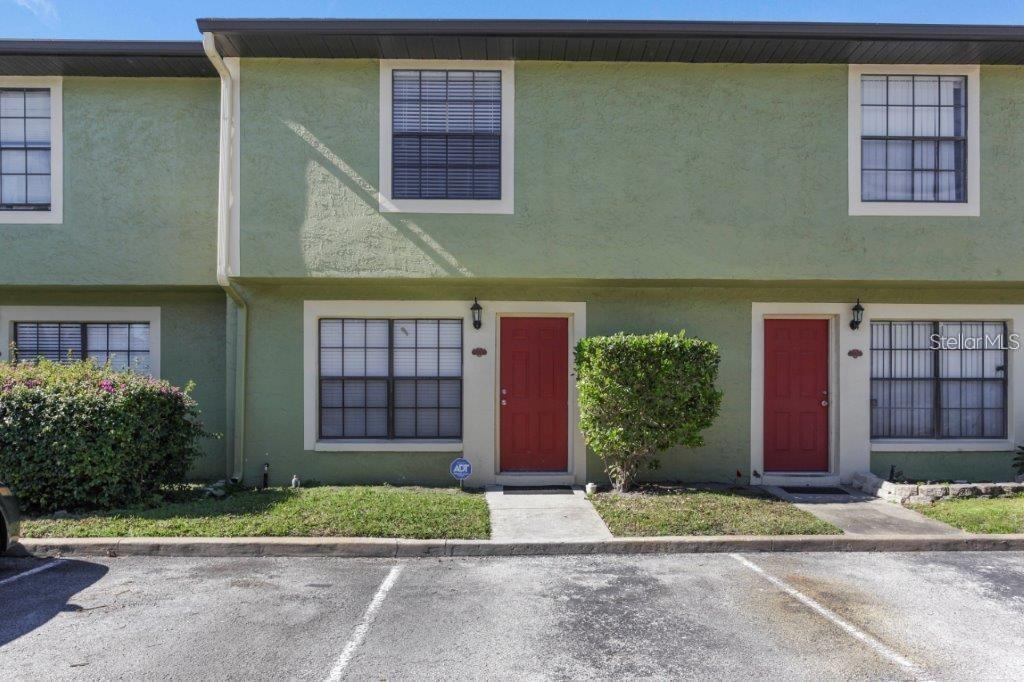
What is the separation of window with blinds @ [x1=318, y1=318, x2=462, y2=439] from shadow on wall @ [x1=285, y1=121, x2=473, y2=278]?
3.17 feet

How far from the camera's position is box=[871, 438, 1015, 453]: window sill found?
909cm

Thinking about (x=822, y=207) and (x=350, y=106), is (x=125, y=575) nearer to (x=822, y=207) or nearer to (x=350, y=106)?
(x=350, y=106)

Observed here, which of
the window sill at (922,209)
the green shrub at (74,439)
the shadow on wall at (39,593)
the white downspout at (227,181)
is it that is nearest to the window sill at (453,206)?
the white downspout at (227,181)

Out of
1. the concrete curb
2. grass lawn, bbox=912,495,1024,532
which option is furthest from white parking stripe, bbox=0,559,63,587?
grass lawn, bbox=912,495,1024,532

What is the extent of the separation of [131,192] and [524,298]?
212 inches

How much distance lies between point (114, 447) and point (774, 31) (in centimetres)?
891

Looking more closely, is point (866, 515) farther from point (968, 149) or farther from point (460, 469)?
point (968, 149)

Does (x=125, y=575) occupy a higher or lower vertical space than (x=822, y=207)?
lower

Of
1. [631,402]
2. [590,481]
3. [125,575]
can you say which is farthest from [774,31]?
[125,575]

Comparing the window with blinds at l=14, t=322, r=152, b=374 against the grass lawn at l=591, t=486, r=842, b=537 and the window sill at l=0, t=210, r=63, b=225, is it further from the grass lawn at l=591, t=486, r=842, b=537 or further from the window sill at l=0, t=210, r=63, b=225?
the grass lawn at l=591, t=486, r=842, b=537

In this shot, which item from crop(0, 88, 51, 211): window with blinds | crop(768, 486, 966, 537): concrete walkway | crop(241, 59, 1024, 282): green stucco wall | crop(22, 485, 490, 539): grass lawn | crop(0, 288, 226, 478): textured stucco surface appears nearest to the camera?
crop(22, 485, 490, 539): grass lawn

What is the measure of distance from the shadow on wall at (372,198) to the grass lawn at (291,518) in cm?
288

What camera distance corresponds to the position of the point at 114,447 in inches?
281

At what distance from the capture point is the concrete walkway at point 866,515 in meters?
6.77
